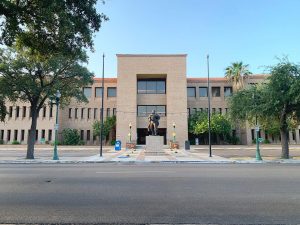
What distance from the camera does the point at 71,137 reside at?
55.8 m

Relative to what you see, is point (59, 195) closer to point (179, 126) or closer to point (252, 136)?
point (179, 126)

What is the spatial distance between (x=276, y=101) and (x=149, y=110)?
3412 cm

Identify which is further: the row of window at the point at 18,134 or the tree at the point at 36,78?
the row of window at the point at 18,134

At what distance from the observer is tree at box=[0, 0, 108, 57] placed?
26.8 feet

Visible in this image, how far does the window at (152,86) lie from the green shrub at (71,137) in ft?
52.3

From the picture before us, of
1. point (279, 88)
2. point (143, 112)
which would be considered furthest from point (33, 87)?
point (143, 112)

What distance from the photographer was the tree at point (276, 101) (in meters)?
22.2

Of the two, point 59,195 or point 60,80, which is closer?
point 59,195

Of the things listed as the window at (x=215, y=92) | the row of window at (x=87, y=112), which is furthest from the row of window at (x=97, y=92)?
the window at (x=215, y=92)

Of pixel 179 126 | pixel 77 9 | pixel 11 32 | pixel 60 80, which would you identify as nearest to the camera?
pixel 77 9

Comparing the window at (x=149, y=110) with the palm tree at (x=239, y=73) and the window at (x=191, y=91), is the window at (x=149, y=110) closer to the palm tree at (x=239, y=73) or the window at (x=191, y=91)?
the window at (x=191, y=91)

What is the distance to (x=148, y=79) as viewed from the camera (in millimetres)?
56812

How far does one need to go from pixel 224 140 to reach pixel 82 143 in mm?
29617

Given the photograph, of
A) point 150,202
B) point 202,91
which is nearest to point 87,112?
point 202,91
